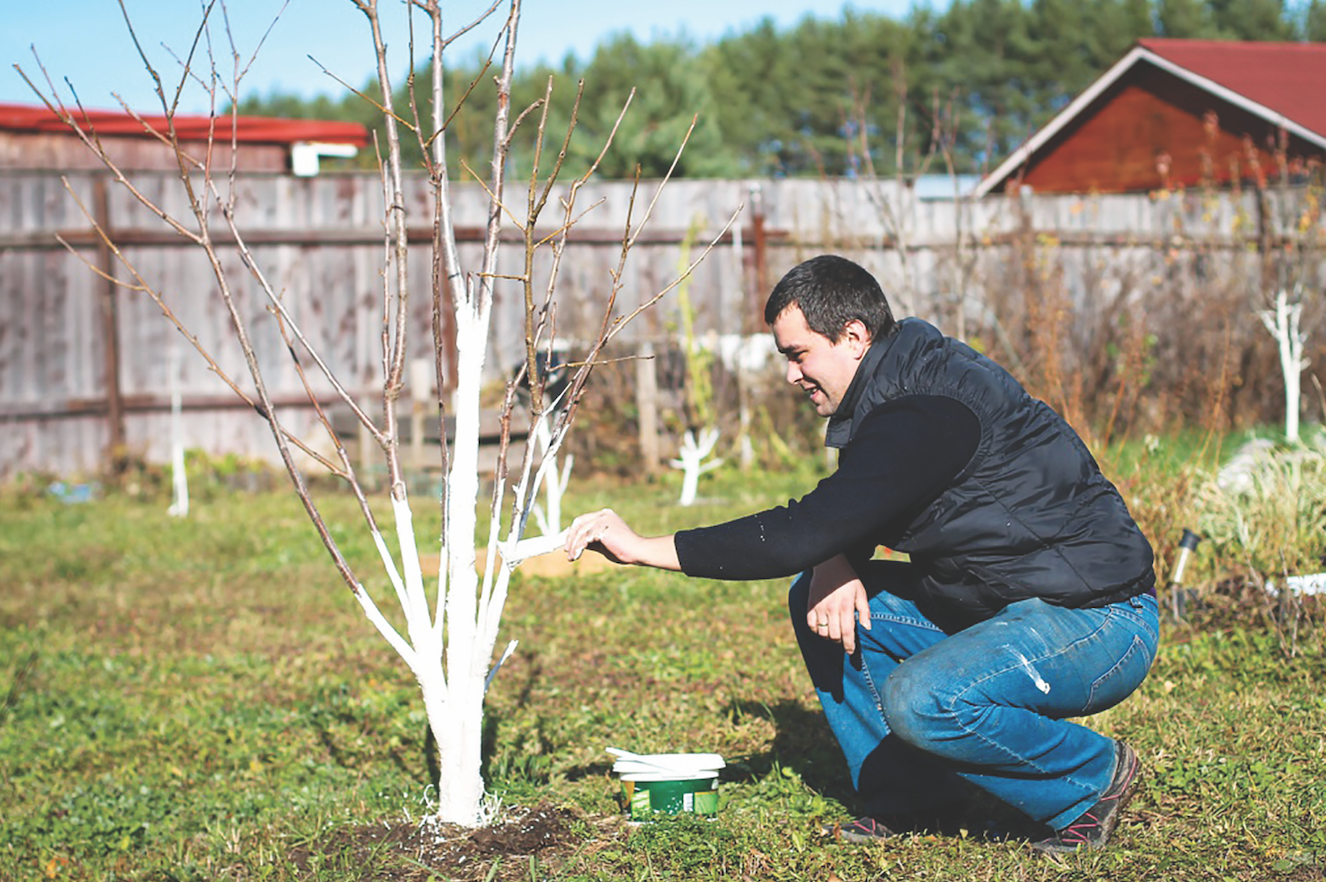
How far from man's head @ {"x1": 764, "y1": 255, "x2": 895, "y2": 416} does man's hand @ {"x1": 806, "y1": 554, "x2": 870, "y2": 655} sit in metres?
0.47

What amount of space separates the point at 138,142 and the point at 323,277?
21.5 ft

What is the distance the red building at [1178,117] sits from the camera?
18.9 metres

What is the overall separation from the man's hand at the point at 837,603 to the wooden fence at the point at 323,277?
735 centimetres

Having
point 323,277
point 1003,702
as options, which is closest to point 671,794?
point 1003,702

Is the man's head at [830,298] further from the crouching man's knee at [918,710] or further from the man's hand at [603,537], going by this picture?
the crouching man's knee at [918,710]

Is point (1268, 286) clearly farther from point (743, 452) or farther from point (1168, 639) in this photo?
point (1168, 639)

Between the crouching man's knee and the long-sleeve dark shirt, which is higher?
the long-sleeve dark shirt

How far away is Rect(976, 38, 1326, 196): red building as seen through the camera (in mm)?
18922

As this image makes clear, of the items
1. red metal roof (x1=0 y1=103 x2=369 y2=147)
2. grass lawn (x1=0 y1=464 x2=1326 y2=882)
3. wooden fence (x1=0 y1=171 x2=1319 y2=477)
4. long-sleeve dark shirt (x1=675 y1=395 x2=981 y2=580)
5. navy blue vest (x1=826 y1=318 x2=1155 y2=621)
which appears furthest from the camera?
red metal roof (x1=0 y1=103 x2=369 y2=147)

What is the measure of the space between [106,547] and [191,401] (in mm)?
3105

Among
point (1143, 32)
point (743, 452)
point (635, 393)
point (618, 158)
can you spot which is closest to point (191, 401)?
point (635, 393)

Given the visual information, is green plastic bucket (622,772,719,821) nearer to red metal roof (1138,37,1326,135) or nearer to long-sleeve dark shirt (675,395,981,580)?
long-sleeve dark shirt (675,395,981,580)

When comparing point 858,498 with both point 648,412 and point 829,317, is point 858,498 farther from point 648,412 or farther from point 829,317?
point 648,412

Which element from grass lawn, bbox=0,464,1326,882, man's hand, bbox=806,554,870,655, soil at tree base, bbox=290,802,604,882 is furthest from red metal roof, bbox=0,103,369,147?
man's hand, bbox=806,554,870,655
